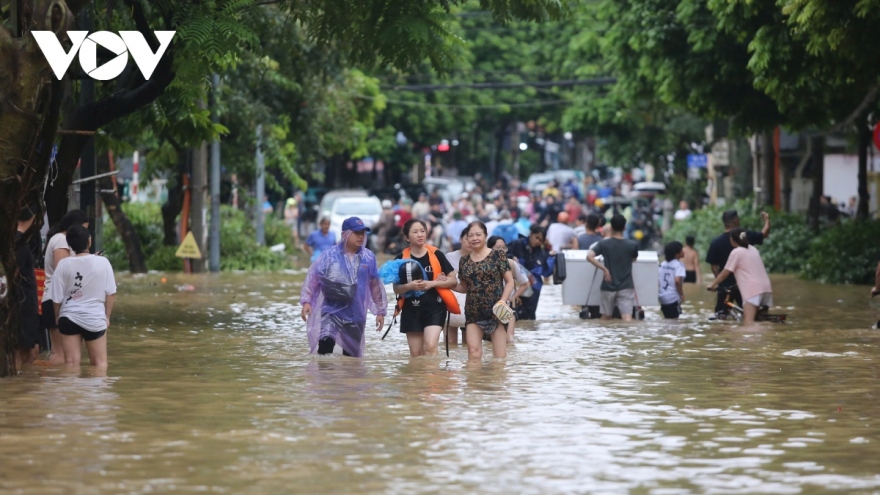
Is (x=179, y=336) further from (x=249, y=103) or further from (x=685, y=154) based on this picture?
(x=685, y=154)

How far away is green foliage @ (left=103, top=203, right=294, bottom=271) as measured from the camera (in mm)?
36375

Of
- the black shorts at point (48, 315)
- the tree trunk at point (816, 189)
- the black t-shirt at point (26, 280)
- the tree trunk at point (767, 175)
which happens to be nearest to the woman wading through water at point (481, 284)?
the black shorts at point (48, 315)

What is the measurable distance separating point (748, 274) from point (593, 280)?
223 centimetres

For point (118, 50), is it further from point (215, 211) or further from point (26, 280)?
point (215, 211)

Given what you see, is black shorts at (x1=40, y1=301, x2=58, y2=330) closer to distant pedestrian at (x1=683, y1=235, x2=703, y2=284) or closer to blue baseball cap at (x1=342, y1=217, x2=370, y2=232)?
blue baseball cap at (x1=342, y1=217, x2=370, y2=232)

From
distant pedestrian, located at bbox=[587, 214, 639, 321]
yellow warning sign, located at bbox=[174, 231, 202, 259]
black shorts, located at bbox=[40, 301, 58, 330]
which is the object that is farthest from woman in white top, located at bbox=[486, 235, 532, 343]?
yellow warning sign, located at bbox=[174, 231, 202, 259]

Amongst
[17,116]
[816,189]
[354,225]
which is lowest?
[354,225]

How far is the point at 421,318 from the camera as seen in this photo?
50.8ft

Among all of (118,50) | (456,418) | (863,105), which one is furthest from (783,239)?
(456,418)

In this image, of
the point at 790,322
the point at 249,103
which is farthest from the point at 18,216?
the point at 249,103

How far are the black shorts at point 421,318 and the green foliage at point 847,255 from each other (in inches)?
651

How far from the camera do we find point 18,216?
14141mm

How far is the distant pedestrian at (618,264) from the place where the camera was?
20.9 m

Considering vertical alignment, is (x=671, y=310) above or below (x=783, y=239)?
below
